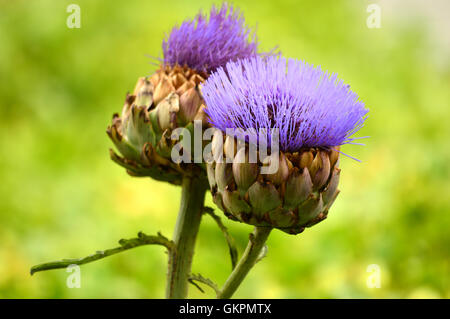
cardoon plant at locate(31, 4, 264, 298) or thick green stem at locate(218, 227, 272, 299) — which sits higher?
cardoon plant at locate(31, 4, 264, 298)

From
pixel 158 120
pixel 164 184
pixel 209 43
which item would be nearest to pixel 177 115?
pixel 158 120

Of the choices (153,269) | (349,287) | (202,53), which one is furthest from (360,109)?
(153,269)

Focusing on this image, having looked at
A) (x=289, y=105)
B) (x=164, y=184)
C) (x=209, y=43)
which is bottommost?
(x=289, y=105)

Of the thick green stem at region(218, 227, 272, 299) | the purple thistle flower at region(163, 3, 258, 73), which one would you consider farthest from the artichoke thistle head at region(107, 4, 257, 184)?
the thick green stem at region(218, 227, 272, 299)

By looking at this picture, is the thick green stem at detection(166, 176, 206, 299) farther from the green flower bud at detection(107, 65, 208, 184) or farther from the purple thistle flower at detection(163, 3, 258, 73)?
the purple thistle flower at detection(163, 3, 258, 73)

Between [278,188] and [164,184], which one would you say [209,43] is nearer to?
[278,188]

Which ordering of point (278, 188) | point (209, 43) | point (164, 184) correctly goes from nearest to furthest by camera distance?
1. point (278, 188)
2. point (209, 43)
3. point (164, 184)

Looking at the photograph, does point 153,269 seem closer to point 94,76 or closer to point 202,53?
point 202,53
